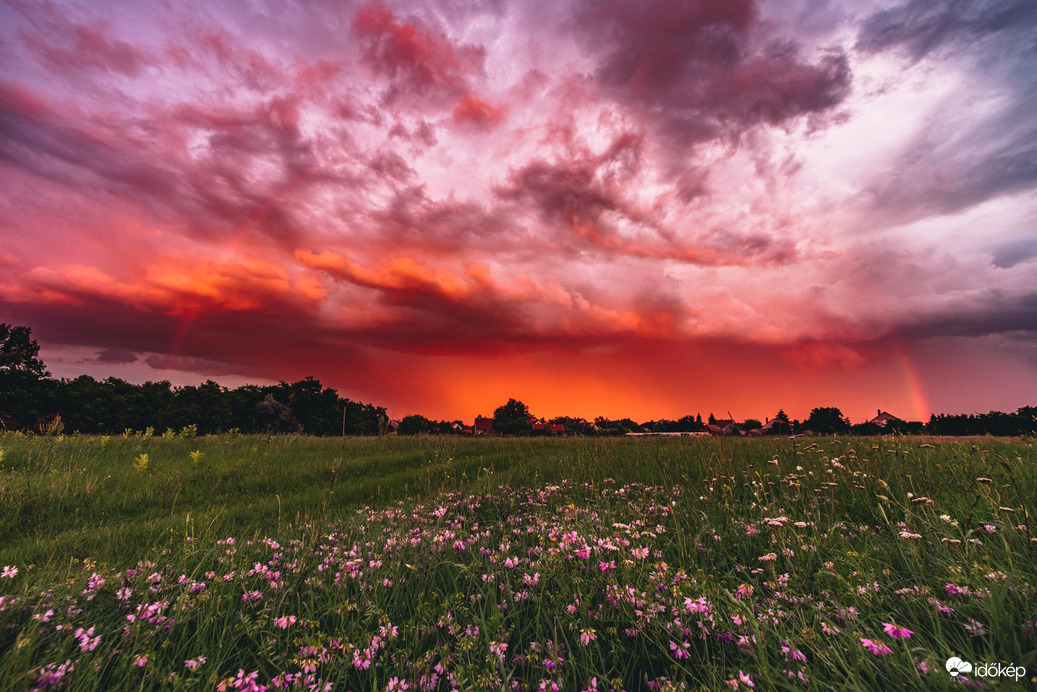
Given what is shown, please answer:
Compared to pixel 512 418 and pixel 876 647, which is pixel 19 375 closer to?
pixel 512 418

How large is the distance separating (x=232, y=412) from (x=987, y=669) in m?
92.7

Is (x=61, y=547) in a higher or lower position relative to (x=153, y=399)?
lower

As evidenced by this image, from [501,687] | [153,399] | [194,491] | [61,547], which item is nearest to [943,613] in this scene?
[501,687]

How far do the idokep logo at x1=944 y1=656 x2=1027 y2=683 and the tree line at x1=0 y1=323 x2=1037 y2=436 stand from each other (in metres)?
24.7

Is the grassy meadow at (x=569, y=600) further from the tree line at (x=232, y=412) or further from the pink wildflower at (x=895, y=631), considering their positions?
the tree line at (x=232, y=412)

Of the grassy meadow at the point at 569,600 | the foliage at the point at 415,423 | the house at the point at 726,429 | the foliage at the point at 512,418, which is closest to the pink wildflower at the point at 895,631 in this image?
the grassy meadow at the point at 569,600

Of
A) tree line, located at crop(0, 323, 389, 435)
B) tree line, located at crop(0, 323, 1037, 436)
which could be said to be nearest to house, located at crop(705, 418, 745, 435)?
tree line, located at crop(0, 323, 1037, 436)

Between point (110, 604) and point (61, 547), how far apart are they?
4803mm

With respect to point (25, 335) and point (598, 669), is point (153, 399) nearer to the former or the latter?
point (25, 335)

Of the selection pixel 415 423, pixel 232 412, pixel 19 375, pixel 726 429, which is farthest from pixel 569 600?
pixel 415 423

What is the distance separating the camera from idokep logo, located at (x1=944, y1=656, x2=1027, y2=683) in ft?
5.87

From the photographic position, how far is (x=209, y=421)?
2795 inches

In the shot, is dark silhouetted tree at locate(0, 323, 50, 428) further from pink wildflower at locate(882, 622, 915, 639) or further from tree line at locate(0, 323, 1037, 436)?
pink wildflower at locate(882, 622, 915, 639)

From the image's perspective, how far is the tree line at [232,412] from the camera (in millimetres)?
50234
